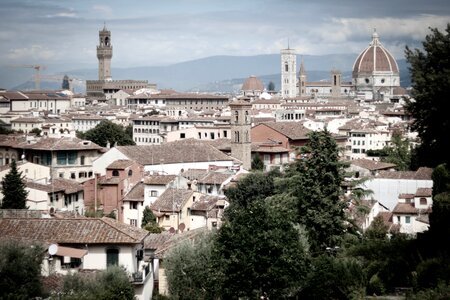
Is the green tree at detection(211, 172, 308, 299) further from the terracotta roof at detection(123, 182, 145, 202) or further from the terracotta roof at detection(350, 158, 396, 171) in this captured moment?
the terracotta roof at detection(350, 158, 396, 171)

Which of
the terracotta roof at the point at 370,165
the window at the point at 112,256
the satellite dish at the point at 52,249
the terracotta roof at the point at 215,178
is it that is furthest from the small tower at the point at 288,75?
the satellite dish at the point at 52,249

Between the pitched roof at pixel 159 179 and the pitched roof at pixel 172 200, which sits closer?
the pitched roof at pixel 172 200

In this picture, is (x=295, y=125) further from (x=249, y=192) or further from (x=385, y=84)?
(x=385, y=84)

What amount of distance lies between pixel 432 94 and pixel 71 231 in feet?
25.9

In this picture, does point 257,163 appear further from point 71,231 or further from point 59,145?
point 71,231

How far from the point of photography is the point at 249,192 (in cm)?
3338

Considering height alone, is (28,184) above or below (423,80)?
below

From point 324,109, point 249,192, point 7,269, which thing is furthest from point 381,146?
point 7,269

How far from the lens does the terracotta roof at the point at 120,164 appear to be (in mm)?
38531

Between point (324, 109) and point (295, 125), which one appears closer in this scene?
point (295, 125)

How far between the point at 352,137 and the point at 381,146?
255cm

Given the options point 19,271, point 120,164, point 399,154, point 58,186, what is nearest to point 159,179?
point 120,164

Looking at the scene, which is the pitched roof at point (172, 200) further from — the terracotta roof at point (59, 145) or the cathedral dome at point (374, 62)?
the cathedral dome at point (374, 62)

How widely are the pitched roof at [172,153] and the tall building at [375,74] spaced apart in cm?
11559
